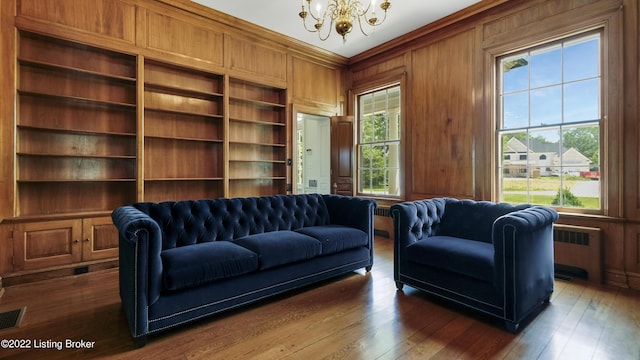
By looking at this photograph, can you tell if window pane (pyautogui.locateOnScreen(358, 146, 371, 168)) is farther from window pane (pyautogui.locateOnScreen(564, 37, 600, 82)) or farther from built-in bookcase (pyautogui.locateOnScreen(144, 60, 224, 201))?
window pane (pyautogui.locateOnScreen(564, 37, 600, 82))

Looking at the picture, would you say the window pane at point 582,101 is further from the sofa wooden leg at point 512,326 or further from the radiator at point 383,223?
the radiator at point 383,223

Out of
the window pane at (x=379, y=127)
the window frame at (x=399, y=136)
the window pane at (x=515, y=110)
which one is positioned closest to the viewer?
the window pane at (x=515, y=110)

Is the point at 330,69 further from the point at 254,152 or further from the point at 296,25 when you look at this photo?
the point at 254,152

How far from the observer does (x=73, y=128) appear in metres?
3.27

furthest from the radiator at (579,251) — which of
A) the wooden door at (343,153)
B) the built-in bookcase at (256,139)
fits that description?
the built-in bookcase at (256,139)

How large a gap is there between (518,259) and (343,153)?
357 cm

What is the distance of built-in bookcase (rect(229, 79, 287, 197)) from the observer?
450cm

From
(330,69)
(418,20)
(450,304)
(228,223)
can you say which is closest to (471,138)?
(418,20)

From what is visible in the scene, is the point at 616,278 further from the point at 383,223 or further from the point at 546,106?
the point at 383,223

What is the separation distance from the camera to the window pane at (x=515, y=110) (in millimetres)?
3566

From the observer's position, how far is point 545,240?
2355 millimetres

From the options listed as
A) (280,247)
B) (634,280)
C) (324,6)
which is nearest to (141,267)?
(280,247)

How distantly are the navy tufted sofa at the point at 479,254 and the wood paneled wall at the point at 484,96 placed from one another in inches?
41.3

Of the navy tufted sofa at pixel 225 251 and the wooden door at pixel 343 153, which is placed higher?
the wooden door at pixel 343 153
